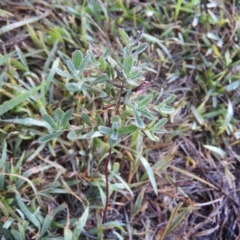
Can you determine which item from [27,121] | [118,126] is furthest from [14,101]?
[118,126]

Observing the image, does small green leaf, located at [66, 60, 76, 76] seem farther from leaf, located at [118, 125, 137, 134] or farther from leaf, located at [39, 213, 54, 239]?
leaf, located at [39, 213, 54, 239]

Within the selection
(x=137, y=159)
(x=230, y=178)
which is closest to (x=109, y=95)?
(x=137, y=159)

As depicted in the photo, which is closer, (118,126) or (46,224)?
(118,126)

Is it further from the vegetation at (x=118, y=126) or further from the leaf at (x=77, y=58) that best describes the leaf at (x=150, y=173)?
the leaf at (x=77, y=58)

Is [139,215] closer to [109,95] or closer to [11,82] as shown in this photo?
[109,95]

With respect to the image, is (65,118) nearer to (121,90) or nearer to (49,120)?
(49,120)

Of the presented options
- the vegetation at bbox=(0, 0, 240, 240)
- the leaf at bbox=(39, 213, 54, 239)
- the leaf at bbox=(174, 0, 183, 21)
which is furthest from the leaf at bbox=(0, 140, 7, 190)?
the leaf at bbox=(174, 0, 183, 21)
